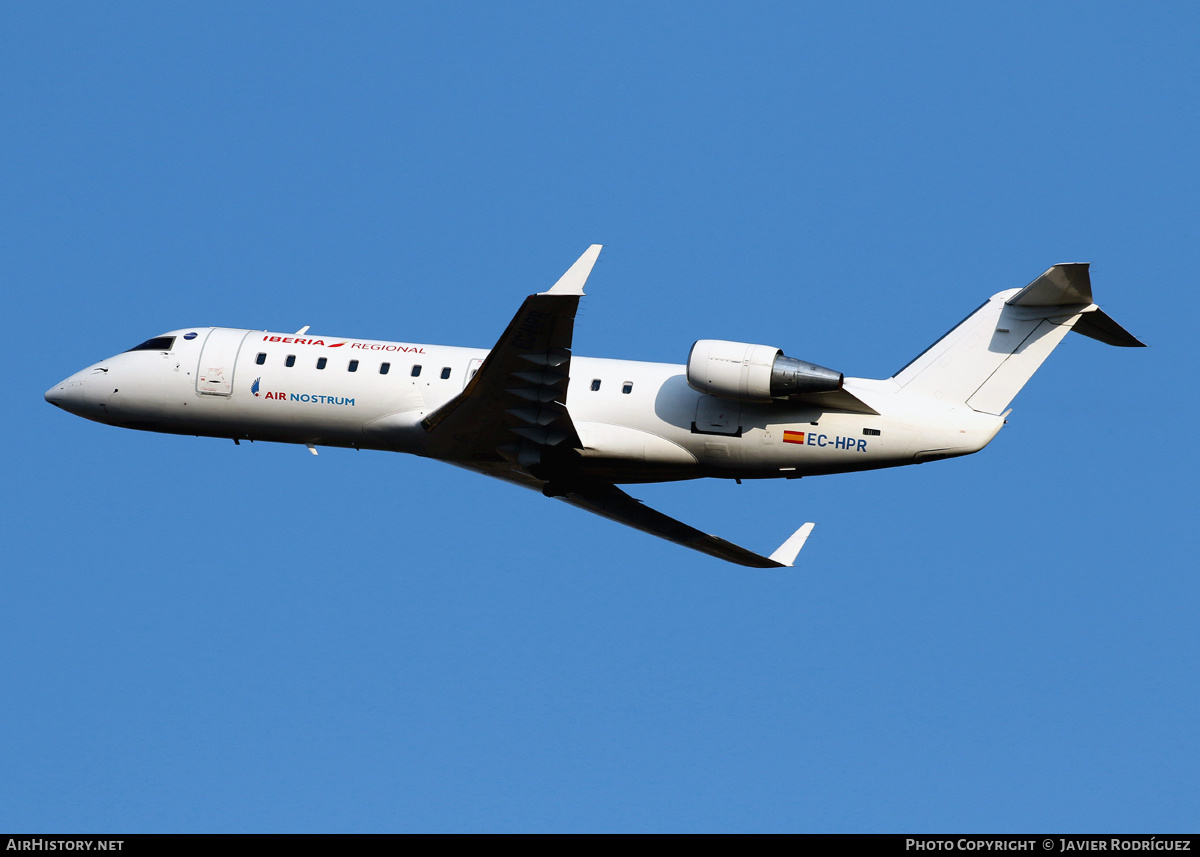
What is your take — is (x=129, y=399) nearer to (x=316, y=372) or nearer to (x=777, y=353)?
(x=316, y=372)

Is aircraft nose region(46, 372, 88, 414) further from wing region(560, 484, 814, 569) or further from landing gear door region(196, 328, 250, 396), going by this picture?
wing region(560, 484, 814, 569)

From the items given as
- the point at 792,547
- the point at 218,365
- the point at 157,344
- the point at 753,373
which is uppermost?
the point at 157,344

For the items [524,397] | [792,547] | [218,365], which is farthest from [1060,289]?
[218,365]

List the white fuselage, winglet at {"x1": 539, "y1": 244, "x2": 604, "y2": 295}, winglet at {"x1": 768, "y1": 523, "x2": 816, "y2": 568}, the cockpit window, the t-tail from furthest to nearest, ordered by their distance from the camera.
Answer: winglet at {"x1": 768, "y1": 523, "x2": 816, "y2": 568}
the cockpit window
the white fuselage
the t-tail
winglet at {"x1": 539, "y1": 244, "x2": 604, "y2": 295}

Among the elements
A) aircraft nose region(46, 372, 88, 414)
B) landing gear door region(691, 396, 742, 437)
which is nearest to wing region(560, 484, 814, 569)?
landing gear door region(691, 396, 742, 437)

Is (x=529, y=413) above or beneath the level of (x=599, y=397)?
beneath

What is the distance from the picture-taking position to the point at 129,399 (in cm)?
2923

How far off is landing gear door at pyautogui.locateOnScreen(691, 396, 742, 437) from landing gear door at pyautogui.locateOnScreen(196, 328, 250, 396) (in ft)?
34.0

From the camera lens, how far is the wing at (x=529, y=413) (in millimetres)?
23875

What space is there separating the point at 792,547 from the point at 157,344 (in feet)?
50.8

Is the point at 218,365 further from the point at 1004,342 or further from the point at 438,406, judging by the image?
→ the point at 1004,342

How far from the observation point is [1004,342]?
84.2 feet

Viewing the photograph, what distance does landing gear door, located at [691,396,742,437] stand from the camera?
2562 cm
